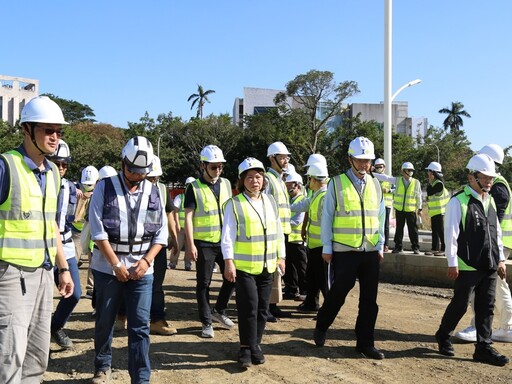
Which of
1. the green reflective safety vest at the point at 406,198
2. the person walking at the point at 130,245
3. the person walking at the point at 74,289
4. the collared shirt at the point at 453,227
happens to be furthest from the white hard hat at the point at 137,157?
the green reflective safety vest at the point at 406,198

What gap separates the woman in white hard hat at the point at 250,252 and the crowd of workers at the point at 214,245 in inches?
0.4

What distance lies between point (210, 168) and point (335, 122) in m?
49.6

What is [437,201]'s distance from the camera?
11.6 meters

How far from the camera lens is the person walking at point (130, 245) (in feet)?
14.0

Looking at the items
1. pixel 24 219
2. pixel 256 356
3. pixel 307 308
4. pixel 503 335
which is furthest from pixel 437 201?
pixel 24 219

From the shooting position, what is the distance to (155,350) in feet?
18.6

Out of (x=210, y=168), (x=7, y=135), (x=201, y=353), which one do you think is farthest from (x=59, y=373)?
(x=7, y=135)

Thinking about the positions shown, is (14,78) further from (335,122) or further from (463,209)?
(463,209)

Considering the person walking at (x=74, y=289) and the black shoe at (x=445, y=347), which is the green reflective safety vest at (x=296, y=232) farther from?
the person walking at (x=74, y=289)

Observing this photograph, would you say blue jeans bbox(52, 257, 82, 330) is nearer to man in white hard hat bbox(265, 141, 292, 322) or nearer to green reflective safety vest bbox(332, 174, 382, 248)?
man in white hard hat bbox(265, 141, 292, 322)

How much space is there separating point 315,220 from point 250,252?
2.31 metres

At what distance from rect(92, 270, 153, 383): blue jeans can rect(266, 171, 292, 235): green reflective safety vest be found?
290 centimetres

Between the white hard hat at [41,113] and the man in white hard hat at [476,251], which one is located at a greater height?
the white hard hat at [41,113]

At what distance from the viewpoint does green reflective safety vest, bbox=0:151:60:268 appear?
3.46 m
